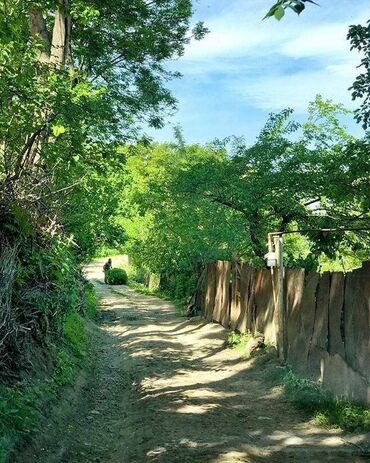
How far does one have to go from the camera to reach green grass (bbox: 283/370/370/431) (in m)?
6.77

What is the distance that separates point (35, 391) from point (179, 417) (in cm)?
198

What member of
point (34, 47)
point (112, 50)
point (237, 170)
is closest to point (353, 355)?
point (34, 47)

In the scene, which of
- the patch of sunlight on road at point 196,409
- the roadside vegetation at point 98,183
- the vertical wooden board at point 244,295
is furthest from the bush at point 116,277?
the patch of sunlight on road at point 196,409

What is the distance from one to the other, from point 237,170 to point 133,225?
50.5 feet

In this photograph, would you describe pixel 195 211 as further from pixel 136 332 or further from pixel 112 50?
pixel 112 50

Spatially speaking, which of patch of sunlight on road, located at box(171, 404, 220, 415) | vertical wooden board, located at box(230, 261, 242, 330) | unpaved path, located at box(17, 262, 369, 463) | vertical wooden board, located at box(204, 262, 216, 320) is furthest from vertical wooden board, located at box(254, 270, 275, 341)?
vertical wooden board, located at box(204, 262, 216, 320)

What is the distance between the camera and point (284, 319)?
33.5 ft

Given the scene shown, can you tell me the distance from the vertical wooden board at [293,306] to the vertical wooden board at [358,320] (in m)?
1.77

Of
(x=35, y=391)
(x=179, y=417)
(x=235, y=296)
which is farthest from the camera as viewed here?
(x=235, y=296)

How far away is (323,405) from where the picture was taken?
7504 mm

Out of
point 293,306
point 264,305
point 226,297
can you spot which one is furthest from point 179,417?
point 226,297

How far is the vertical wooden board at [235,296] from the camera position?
1453 centimetres

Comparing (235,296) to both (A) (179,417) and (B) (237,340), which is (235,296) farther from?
(A) (179,417)

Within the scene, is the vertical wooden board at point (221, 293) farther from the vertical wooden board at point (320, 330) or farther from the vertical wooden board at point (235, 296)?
the vertical wooden board at point (320, 330)
